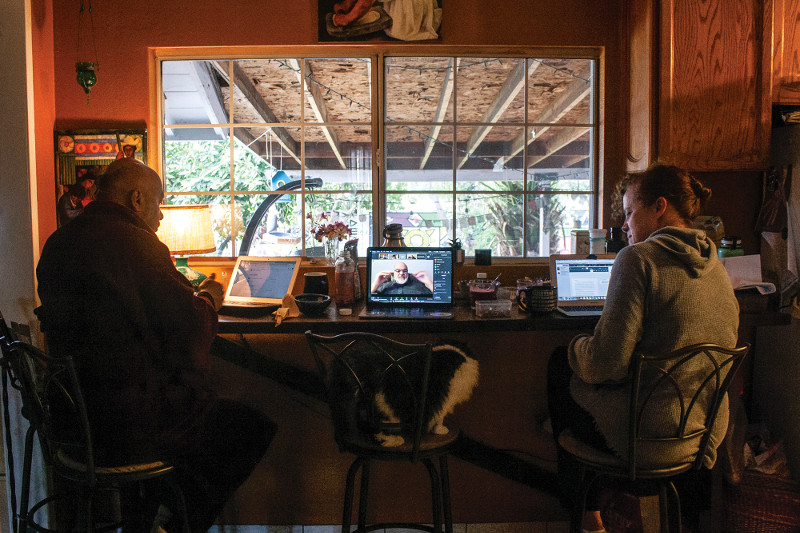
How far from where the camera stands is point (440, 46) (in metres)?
2.90

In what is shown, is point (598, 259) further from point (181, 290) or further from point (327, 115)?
point (181, 290)

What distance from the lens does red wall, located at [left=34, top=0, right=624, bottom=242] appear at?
2871mm

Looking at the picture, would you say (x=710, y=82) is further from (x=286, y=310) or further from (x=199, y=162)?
(x=199, y=162)

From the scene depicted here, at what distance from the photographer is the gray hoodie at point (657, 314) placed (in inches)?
68.9

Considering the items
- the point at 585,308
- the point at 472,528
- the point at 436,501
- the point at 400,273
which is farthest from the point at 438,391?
the point at 472,528

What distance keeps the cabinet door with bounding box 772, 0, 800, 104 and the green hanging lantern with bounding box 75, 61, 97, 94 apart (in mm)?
3282

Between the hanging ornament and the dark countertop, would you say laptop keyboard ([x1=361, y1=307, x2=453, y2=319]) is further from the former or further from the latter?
the hanging ornament

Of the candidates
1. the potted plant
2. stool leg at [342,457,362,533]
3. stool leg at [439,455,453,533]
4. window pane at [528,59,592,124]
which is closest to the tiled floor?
stool leg at [439,455,453,533]

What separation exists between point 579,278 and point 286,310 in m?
1.36

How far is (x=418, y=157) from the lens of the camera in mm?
2986

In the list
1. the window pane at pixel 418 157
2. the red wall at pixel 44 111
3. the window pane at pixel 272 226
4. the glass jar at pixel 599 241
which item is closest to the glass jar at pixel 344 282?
the window pane at pixel 272 226

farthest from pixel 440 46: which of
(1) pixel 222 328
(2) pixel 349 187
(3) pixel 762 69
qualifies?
(1) pixel 222 328

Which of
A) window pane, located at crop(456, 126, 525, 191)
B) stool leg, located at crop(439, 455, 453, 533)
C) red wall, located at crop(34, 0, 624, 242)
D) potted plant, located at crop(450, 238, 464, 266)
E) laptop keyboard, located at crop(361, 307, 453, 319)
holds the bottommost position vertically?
stool leg, located at crop(439, 455, 453, 533)

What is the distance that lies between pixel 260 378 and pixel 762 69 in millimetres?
2837
